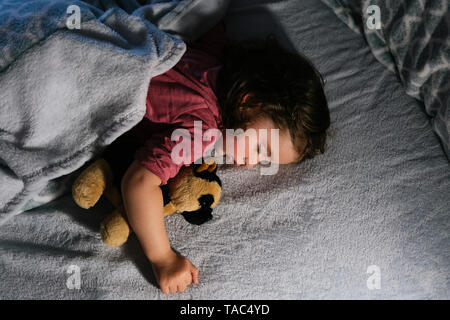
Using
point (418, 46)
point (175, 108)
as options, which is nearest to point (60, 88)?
point (175, 108)

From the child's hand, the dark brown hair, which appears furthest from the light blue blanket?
the child's hand

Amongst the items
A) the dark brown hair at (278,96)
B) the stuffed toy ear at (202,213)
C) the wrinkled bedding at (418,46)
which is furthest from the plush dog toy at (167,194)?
the wrinkled bedding at (418,46)

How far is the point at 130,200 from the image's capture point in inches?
31.2

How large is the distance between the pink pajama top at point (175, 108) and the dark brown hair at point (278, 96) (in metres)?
0.04

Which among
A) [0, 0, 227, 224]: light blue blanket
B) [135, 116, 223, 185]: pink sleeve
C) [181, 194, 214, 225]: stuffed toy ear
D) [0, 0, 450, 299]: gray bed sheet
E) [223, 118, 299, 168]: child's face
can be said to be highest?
[0, 0, 227, 224]: light blue blanket

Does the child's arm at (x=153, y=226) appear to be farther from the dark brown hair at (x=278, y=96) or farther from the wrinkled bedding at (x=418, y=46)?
the wrinkled bedding at (x=418, y=46)

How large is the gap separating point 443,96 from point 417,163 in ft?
0.55

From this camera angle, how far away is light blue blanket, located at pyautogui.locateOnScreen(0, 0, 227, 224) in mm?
807

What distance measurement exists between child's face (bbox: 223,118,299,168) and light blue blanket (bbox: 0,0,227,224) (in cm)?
23

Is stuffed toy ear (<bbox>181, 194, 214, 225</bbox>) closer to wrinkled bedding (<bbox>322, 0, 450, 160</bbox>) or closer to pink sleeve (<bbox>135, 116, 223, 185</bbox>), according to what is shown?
pink sleeve (<bbox>135, 116, 223, 185</bbox>)

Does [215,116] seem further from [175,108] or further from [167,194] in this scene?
[167,194]

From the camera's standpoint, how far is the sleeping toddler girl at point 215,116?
0.81 m

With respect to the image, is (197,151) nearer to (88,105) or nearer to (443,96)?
(88,105)

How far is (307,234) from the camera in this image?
2.93ft
